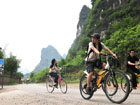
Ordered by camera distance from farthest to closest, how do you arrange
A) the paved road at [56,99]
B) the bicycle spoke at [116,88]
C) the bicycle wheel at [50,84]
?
the bicycle wheel at [50,84], the paved road at [56,99], the bicycle spoke at [116,88]

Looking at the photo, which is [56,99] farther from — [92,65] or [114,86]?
[114,86]

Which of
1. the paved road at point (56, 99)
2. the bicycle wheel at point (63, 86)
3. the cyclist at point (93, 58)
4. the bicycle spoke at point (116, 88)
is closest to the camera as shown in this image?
the bicycle spoke at point (116, 88)

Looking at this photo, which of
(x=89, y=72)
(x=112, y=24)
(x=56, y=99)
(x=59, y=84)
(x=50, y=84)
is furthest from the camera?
(x=112, y=24)

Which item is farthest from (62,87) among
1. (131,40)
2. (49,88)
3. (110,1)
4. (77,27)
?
(77,27)

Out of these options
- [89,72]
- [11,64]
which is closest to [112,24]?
[11,64]

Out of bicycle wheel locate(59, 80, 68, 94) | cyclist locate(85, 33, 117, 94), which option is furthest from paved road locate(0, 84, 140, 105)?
bicycle wheel locate(59, 80, 68, 94)

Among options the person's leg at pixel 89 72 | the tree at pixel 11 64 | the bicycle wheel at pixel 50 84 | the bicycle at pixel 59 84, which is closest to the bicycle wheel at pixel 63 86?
the bicycle at pixel 59 84

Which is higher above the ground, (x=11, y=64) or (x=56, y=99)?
(x=11, y=64)

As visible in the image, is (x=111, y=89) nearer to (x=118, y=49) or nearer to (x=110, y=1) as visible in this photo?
(x=118, y=49)

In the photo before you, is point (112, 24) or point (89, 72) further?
point (112, 24)

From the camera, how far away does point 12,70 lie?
50281 millimetres

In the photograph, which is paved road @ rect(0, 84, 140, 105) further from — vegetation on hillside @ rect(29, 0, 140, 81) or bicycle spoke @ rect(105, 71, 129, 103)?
vegetation on hillside @ rect(29, 0, 140, 81)

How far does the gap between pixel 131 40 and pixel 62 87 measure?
885 inches

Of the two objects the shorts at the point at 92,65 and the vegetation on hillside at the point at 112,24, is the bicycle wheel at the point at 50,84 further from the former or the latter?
the vegetation on hillside at the point at 112,24
